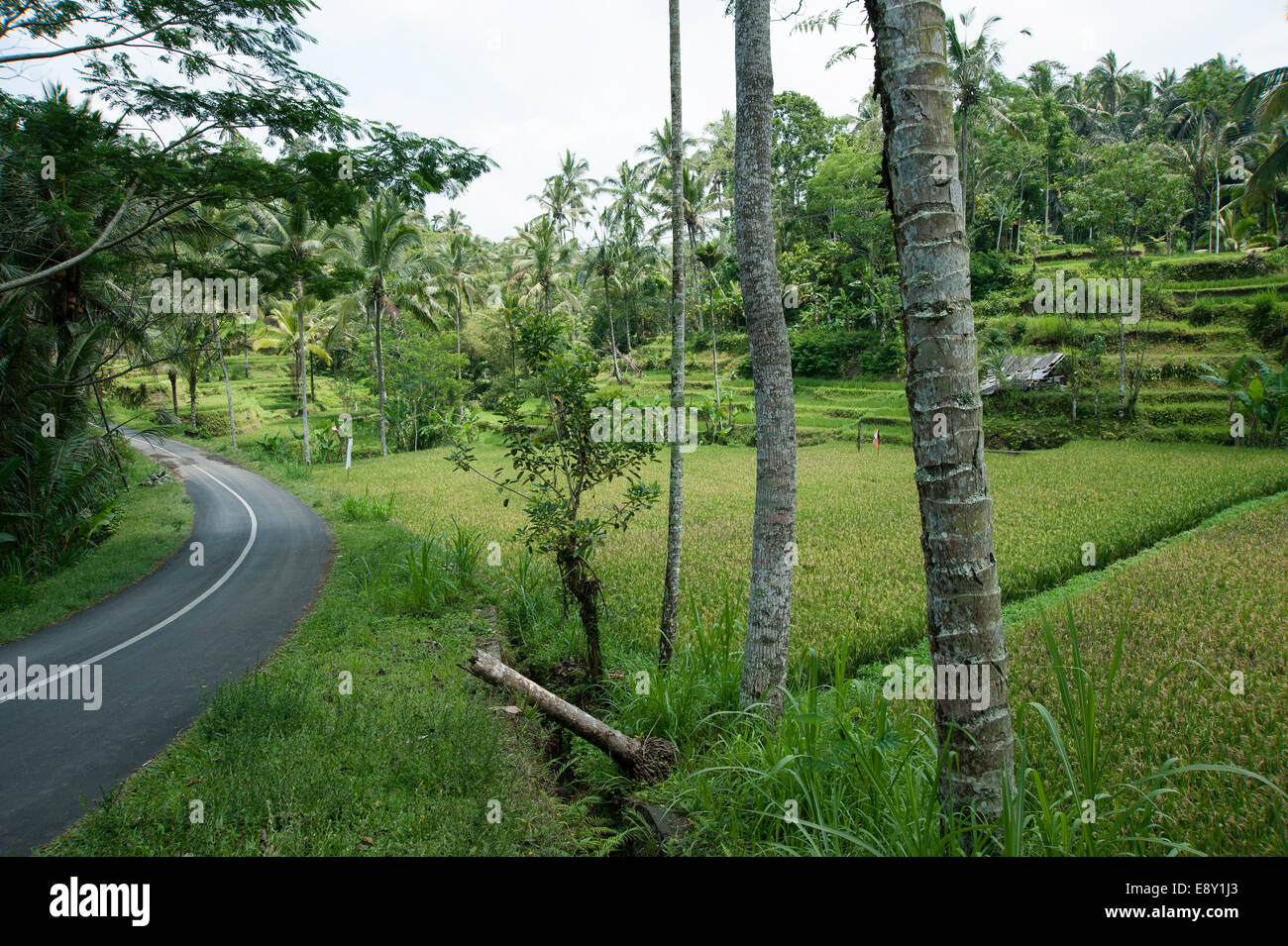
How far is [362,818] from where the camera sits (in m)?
3.89

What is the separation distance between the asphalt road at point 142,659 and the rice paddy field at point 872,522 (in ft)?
9.96

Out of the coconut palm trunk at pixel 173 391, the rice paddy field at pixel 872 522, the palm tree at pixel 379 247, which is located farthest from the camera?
the coconut palm trunk at pixel 173 391

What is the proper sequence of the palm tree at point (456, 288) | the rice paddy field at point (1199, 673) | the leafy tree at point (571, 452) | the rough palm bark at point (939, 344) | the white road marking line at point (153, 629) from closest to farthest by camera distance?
the rough palm bark at point (939, 344) → the rice paddy field at point (1199, 673) → the leafy tree at point (571, 452) → the white road marking line at point (153, 629) → the palm tree at point (456, 288)

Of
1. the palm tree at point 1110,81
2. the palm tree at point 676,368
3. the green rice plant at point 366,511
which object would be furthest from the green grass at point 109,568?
the palm tree at point 1110,81

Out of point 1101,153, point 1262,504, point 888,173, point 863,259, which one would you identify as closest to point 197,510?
point 888,173

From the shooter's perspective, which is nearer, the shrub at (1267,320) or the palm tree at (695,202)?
the shrub at (1267,320)

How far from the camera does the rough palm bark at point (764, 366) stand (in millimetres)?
4453

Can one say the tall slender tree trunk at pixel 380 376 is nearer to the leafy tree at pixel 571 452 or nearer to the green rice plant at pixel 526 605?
the green rice plant at pixel 526 605

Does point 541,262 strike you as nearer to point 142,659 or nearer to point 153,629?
point 153,629

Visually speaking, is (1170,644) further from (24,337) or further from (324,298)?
(24,337)

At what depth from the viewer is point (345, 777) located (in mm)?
4250

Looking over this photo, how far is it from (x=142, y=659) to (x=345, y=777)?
468 cm

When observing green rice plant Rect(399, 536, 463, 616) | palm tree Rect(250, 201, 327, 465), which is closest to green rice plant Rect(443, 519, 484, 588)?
green rice plant Rect(399, 536, 463, 616)
